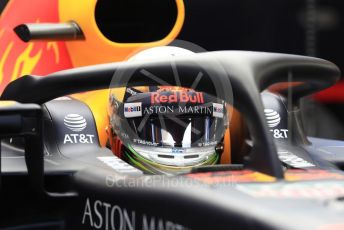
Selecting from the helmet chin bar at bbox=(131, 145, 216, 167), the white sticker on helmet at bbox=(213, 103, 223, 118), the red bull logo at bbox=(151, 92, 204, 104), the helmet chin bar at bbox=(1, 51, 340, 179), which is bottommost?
the helmet chin bar at bbox=(131, 145, 216, 167)

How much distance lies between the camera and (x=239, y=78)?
1.94m

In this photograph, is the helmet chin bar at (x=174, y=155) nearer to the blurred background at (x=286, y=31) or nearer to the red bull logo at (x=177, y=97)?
the red bull logo at (x=177, y=97)

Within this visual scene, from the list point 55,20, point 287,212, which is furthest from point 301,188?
point 55,20

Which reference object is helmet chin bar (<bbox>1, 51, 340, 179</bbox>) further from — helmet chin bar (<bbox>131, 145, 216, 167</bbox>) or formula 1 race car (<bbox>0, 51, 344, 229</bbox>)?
helmet chin bar (<bbox>131, 145, 216, 167</bbox>)

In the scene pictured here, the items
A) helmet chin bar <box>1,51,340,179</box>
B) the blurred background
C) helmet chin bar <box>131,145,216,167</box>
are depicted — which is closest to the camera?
helmet chin bar <box>1,51,340,179</box>

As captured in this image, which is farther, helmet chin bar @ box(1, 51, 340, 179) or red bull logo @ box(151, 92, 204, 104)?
red bull logo @ box(151, 92, 204, 104)

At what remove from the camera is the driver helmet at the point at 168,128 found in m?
2.34

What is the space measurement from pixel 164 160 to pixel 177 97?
0.64 feet

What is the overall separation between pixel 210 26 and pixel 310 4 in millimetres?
738

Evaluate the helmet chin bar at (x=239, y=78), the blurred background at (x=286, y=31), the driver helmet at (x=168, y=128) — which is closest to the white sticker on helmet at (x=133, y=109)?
the driver helmet at (x=168, y=128)

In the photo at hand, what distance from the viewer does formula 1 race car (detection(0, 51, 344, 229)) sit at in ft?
5.85

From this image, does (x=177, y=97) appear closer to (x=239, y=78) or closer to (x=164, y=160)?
(x=164, y=160)

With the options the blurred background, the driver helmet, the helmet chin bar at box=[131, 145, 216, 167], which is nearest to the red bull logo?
the driver helmet

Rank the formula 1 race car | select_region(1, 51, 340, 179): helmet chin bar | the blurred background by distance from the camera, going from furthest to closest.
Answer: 1. the blurred background
2. select_region(1, 51, 340, 179): helmet chin bar
3. the formula 1 race car
